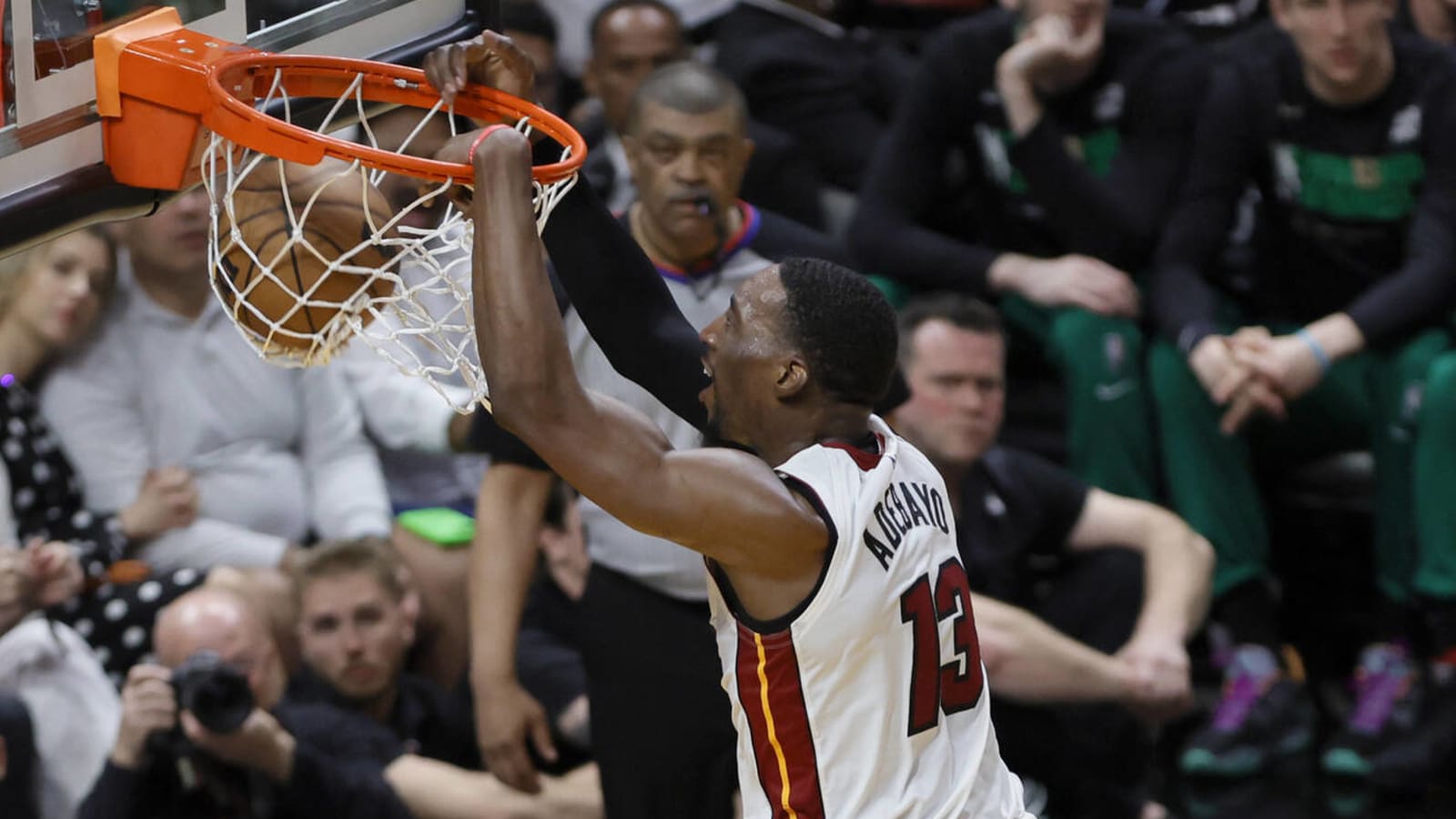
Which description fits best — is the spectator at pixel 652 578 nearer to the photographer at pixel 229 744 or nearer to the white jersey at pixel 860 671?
the photographer at pixel 229 744

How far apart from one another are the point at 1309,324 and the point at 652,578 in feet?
8.03

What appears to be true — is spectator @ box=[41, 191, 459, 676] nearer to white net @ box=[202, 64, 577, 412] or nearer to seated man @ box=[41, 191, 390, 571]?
seated man @ box=[41, 191, 390, 571]

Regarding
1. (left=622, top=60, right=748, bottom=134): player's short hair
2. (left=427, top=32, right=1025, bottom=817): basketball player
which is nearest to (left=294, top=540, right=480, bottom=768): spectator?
(left=622, top=60, right=748, bottom=134): player's short hair

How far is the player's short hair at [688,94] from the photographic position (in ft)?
15.9

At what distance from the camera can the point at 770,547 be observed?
9.59ft

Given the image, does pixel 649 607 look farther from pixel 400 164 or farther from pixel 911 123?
pixel 911 123

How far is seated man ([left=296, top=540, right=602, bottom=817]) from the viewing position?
514cm

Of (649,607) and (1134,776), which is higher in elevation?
(649,607)

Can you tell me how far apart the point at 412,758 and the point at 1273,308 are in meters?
2.79

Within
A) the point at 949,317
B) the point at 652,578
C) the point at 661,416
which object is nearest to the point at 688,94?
the point at 661,416

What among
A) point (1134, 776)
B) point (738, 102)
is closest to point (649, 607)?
point (738, 102)

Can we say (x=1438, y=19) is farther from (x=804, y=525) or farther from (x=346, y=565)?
(x=804, y=525)

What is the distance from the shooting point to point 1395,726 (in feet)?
18.2

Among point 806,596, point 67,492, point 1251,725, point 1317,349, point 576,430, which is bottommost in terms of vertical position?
point 1251,725
